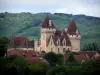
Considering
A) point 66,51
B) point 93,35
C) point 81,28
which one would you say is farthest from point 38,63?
point 81,28

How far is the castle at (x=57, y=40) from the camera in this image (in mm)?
38688

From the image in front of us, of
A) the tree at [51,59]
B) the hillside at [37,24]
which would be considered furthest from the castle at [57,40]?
the hillside at [37,24]

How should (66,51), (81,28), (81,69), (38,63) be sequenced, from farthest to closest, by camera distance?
1. (81,28)
2. (66,51)
3. (38,63)
4. (81,69)

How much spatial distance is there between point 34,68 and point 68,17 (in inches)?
1470

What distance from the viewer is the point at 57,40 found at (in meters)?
38.5

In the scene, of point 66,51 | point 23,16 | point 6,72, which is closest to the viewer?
point 6,72

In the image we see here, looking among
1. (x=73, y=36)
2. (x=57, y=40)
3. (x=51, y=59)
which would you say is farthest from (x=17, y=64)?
(x=73, y=36)

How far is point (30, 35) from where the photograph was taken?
55.1 metres

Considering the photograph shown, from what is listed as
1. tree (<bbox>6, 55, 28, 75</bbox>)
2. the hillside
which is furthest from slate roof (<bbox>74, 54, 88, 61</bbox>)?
the hillside

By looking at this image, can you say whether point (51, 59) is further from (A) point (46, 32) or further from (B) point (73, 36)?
(B) point (73, 36)

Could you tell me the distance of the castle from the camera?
3869 cm

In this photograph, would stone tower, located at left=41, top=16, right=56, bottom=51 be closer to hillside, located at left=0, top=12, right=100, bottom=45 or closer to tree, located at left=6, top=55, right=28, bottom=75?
hillside, located at left=0, top=12, right=100, bottom=45

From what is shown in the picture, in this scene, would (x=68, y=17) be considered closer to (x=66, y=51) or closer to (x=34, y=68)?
(x=66, y=51)

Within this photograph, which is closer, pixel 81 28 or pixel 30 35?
pixel 30 35
